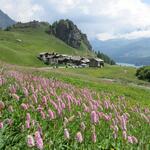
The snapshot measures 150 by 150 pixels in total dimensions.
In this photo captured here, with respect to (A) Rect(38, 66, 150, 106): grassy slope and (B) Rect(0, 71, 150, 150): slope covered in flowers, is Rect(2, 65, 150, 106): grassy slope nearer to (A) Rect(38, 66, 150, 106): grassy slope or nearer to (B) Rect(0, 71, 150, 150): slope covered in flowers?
(A) Rect(38, 66, 150, 106): grassy slope

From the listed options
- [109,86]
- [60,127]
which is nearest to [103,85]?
[109,86]

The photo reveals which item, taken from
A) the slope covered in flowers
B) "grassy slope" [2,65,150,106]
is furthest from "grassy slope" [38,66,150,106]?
the slope covered in flowers

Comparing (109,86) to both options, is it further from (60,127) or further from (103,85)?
(60,127)

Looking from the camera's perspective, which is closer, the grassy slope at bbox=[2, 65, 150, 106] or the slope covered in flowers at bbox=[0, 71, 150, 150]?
the slope covered in flowers at bbox=[0, 71, 150, 150]

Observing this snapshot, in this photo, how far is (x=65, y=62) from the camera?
196 metres

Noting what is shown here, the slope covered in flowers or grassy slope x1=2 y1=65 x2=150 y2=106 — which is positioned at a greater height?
the slope covered in flowers

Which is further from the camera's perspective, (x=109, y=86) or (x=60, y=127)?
(x=109, y=86)

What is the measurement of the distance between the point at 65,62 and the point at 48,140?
188 meters

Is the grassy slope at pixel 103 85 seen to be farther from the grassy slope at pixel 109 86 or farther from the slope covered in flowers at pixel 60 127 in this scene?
the slope covered in flowers at pixel 60 127

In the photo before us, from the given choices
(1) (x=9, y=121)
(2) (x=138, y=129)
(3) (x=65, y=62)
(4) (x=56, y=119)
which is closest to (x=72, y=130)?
(4) (x=56, y=119)

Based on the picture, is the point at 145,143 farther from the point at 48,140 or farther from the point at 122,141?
the point at 48,140

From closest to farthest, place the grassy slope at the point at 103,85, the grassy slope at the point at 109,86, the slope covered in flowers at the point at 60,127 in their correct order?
the slope covered in flowers at the point at 60,127 < the grassy slope at the point at 103,85 < the grassy slope at the point at 109,86

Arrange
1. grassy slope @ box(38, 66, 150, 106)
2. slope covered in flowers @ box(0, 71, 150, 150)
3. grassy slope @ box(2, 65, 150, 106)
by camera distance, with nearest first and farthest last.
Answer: slope covered in flowers @ box(0, 71, 150, 150), grassy slope @ box(2, 65, 150, 106), grassy slope @ box(38, 66, 150, 106)

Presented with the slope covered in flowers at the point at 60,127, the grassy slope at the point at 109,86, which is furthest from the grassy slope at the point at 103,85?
the slope covered in flowers at the point at 60,127
